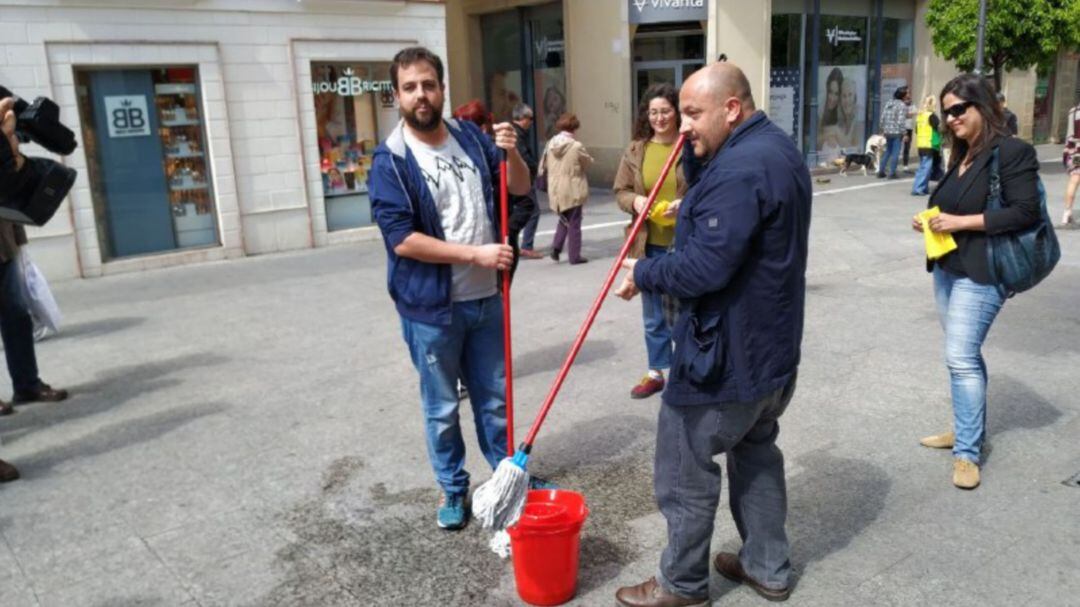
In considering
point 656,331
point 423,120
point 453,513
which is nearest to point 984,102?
point 656,331

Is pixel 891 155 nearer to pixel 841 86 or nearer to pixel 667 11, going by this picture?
pixel 841 86

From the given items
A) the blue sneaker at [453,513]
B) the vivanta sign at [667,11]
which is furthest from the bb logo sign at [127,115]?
the vivanta sign at [667,11]

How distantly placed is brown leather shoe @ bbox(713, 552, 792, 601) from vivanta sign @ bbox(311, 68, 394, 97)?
9.29 m

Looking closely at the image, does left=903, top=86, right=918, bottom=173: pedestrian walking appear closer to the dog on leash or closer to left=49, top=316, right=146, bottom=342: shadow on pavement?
the dog on leash

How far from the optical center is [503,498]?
303 cm

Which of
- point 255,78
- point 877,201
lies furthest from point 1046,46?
point 255,78

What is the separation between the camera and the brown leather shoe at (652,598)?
9.89ft

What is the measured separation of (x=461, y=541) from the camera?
11.9 feet

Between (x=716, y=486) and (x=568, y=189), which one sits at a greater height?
(x=568, y=189)

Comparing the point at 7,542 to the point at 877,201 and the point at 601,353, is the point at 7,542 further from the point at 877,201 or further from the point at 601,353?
the point at 877,201

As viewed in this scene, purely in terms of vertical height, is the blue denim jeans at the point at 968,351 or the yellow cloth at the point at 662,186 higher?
the yellow cloth at the point at 662,186

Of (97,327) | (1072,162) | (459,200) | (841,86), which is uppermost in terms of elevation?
(841,86)

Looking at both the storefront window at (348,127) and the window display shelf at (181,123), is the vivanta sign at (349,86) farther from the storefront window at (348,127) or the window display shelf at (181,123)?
the window display shelf at (181,123)

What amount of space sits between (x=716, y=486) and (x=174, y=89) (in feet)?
31.0
